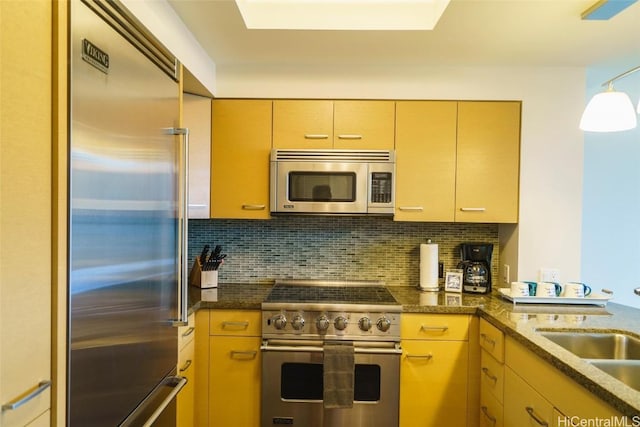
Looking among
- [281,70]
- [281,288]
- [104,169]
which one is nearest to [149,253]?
[104,169]

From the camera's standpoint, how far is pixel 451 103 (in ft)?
7.70

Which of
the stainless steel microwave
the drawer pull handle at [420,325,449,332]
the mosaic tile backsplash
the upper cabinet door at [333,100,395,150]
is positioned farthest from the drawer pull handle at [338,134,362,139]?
the drawer pull handle at [420,325,449,332]

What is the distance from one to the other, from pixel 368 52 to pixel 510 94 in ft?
3.18

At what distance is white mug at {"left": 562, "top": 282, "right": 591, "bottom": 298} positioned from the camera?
84.1 inches

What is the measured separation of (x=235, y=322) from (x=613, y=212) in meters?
2.95

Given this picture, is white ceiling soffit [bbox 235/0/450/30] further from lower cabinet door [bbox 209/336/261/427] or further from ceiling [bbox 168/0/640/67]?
lower cabinet door [bbox 209/336/261/427]

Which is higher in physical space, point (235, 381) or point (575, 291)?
point (575, 291)

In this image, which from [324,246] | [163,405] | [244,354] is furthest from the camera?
[324,246]

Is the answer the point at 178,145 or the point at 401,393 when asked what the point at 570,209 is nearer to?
the point at 401,393

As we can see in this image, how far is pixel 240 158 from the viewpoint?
2371 millimetres

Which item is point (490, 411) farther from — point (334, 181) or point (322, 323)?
point (334, 181)

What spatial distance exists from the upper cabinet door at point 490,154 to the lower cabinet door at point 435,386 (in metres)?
0.89

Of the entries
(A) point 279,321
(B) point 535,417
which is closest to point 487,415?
(B) point 535,417
